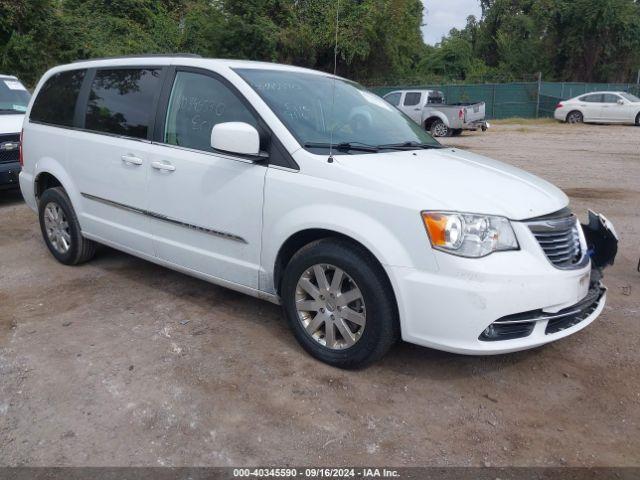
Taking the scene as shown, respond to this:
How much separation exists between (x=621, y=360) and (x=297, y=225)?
2.18 metres

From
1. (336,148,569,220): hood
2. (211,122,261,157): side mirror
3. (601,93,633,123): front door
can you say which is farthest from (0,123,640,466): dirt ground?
(601,93,633,123): front door

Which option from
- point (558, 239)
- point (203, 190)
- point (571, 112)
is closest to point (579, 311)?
point (558, 239)

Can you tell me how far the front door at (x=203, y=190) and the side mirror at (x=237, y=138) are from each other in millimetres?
172

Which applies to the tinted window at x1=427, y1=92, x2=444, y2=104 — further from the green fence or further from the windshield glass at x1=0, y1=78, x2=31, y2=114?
the windshield glass at x1=0, y1=78, x2=31, y2=114

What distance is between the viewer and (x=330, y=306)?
11.4 feet

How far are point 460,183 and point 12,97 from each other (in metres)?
8.04

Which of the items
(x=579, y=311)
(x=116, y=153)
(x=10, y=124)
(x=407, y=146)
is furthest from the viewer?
(x=10, y=124)

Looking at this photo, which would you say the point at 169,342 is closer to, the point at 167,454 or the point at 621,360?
the point at 167,454

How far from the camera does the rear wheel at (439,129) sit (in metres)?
20.4

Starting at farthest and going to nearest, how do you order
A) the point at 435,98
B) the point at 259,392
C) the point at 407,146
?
the point at 435,98 < the point at 407,146 < the point at 259,392

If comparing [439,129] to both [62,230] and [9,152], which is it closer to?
[9,152]

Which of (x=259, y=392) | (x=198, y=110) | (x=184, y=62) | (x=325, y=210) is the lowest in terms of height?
(x=259, y=392)

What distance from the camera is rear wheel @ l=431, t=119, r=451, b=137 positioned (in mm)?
20406

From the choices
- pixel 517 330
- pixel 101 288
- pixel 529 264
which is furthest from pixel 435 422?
pixel 101 288
